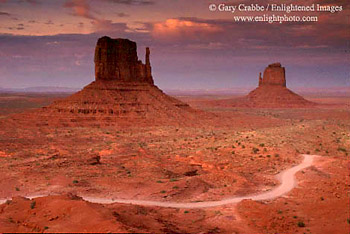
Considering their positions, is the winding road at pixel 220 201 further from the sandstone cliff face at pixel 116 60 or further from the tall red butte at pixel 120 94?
the sandstone cliff face at pixel 116 60

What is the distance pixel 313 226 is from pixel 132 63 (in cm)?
6096

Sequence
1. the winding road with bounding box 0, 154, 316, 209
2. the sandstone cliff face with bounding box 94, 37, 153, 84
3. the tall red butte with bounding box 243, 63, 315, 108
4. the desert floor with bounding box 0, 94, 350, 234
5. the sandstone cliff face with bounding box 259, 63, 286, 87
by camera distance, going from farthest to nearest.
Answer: the sandstone cliff face with bounding box 259, 63, 286, 87, the tall red butte with bounding box 243, 63, 315, 108, the sandstone cliff face with bounding box 94, 37, 153, 84, the winding road with bounding box 0, 154, 316, 209, the desert floor with bounding box 0, 94, 350, 234

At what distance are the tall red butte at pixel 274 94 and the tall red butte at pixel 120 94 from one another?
65.6m

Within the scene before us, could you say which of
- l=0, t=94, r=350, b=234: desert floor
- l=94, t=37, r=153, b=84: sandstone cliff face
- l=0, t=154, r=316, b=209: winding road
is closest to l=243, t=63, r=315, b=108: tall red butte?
l=94, t=37, r=153, b=84: sandstone cliff face

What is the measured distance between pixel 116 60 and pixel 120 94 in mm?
7697

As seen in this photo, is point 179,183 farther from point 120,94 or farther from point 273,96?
point 273,96


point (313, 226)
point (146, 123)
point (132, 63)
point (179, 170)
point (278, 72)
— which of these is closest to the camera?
point (313, 226)

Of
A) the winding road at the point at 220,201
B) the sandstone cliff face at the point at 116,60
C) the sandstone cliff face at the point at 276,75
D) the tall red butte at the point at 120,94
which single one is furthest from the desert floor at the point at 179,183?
the sandstone cliff face at the point at 276,75

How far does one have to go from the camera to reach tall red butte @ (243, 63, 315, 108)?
128500mm

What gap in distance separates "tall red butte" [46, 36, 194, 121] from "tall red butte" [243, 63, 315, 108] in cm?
6564

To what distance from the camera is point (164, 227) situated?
1446cm

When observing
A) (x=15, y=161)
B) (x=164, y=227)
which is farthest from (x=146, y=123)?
(x=164, y=227)

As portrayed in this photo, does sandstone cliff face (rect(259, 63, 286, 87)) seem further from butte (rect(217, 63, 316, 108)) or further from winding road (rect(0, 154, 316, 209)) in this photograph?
winding road (rect(0, 154, 316, 209))

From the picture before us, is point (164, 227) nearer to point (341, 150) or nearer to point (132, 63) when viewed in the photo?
point (341, 150)
